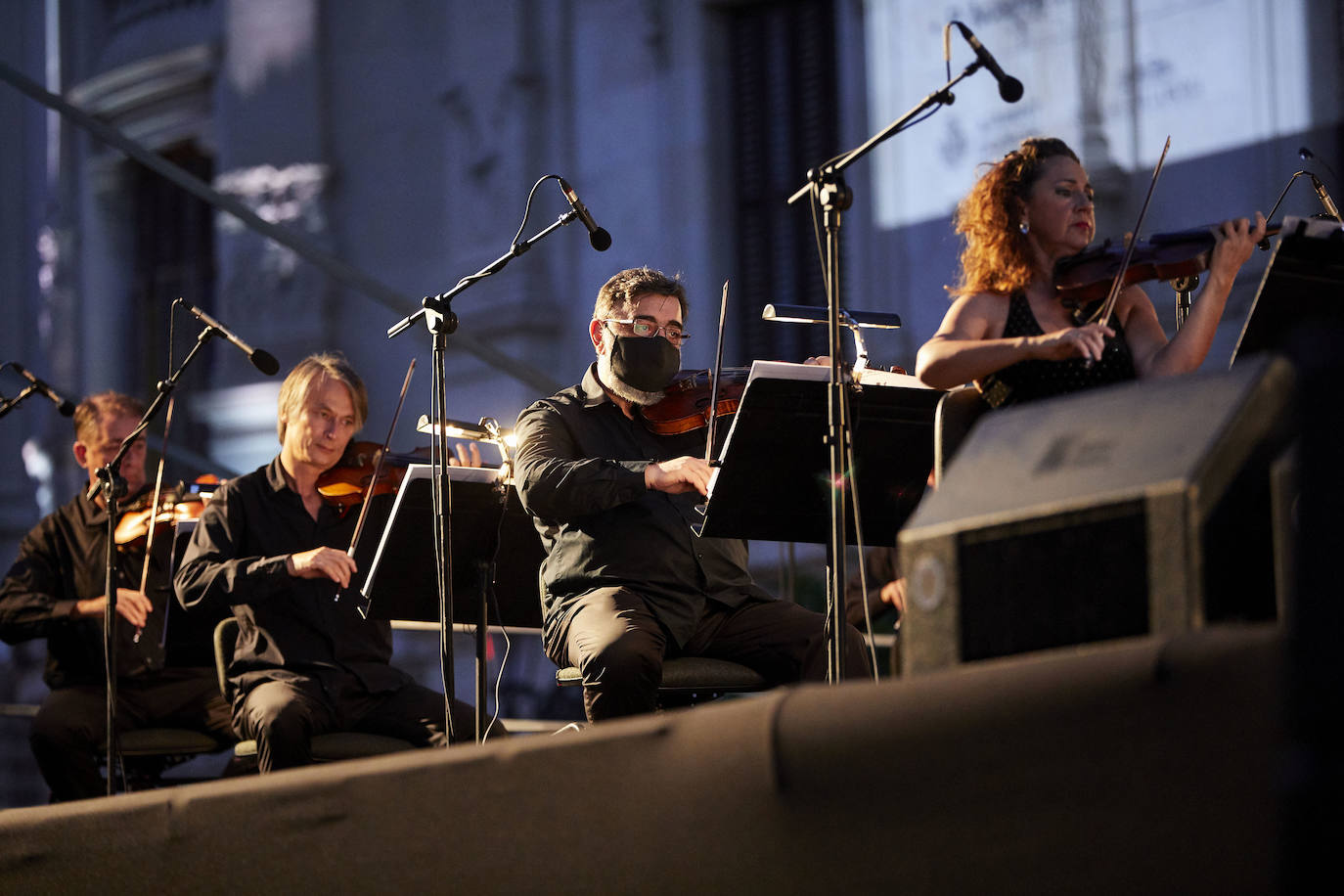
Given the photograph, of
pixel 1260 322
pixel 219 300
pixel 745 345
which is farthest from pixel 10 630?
pixel 219 300

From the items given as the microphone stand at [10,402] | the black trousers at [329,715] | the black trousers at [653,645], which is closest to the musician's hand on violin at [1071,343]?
the black trousers at [653,645]

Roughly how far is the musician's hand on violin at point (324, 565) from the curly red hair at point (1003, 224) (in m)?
1.54

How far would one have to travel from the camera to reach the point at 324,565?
12.2 ft

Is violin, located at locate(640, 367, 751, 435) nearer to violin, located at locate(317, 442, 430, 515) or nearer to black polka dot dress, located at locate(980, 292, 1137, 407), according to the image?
black polka dot dress, located at locate(980, 292, 1137, 407)

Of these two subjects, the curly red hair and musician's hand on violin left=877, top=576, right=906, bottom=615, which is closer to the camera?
the curly red hair

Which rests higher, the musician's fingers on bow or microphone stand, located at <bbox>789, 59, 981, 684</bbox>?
microphone stand, located at <bbox>789, 59, 981, 684</bbox>

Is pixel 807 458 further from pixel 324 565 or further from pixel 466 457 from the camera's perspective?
pixel 466 457

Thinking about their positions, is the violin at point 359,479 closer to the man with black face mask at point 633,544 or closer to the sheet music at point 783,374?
the man with black face mask at point 633,544

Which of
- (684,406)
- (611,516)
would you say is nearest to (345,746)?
(611,516)

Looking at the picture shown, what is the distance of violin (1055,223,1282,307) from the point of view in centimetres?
289

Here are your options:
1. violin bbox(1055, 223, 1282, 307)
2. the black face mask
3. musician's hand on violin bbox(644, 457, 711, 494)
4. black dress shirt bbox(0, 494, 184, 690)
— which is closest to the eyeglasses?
the black face mask

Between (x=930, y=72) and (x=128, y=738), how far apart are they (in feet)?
16.6

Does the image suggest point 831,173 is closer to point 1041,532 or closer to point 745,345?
point 1041,532

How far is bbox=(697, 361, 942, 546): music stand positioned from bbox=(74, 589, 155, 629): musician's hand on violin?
207cm
